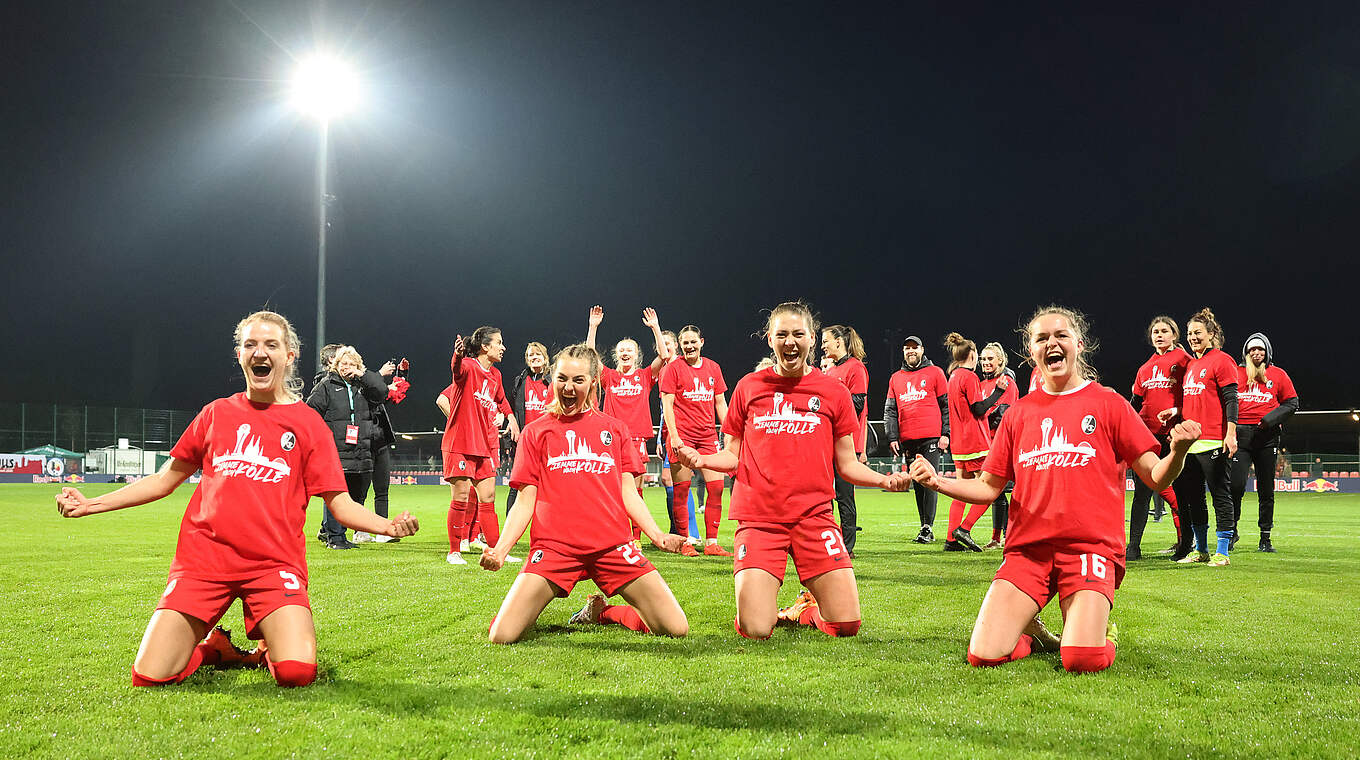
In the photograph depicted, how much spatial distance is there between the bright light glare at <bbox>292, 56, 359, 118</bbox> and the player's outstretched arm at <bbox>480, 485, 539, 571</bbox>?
62.4 feet

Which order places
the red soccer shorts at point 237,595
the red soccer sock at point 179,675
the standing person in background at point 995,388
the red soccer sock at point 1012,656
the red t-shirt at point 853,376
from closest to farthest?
1. the red soccer sock at point 179,675
2. the red soccer shorts at point 237,595
3. the red soccer sock at point 1012,656
4. the red t-shirt at point 853,376
5. the standing person in background at point 995,388

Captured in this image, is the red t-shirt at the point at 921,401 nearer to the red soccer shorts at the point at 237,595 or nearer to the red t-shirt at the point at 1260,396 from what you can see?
the red t-shirt at the point at 1260,396

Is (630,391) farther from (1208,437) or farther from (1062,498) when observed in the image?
(1062,498)

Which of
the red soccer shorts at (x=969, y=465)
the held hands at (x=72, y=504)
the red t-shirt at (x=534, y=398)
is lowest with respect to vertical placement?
the red soccer shorts at (x=969, y=465)

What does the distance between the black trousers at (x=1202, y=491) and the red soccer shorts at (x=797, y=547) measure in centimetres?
512

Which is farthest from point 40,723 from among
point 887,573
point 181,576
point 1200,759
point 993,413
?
point 993,413

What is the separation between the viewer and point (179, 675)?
11.2ft

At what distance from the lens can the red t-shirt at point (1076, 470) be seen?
3951mm

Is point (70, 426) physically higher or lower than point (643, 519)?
lower

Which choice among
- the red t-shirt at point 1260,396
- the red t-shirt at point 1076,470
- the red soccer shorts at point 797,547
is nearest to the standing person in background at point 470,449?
the red soccer shorts at point 797,547

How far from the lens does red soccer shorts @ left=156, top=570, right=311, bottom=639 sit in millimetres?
3467

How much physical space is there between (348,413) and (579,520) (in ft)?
20.9

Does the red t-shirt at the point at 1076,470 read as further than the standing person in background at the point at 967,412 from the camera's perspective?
No

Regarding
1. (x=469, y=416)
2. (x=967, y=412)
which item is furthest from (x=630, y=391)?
(x=967, y=412)
